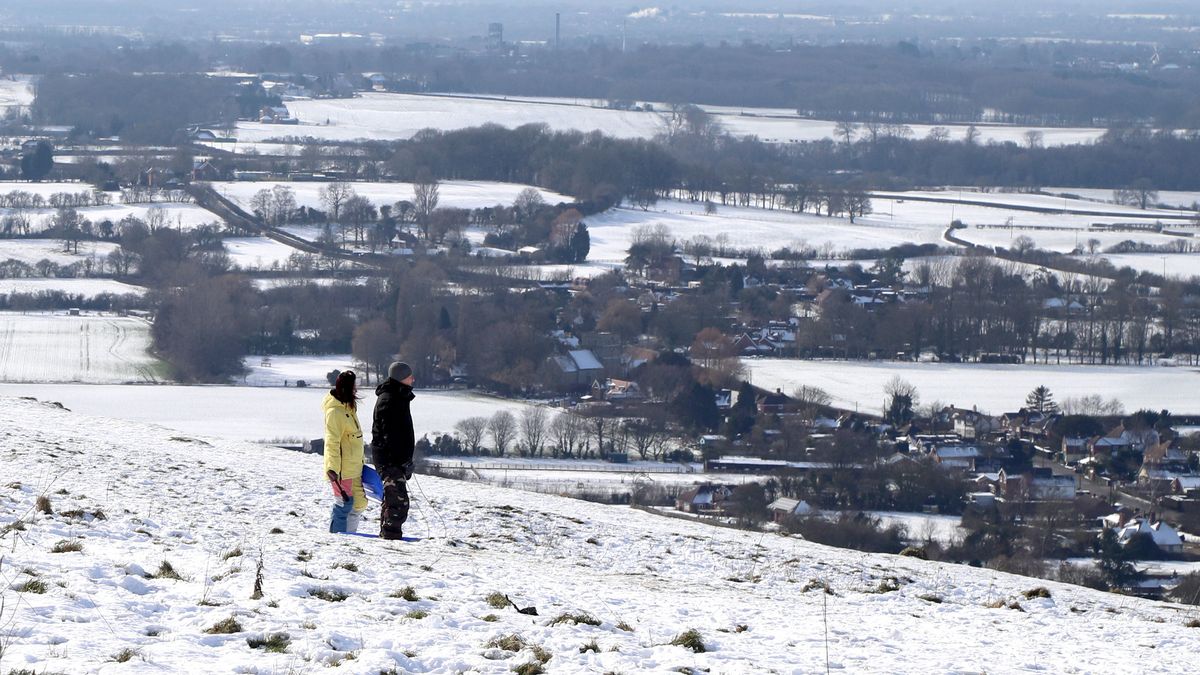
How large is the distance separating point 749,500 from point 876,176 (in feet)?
156

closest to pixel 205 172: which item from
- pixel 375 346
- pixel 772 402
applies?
pixel 375 346

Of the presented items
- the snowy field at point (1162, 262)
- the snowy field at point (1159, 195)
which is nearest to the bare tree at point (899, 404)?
the snowy field at point (1162, 262)

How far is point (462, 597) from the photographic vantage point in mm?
6730

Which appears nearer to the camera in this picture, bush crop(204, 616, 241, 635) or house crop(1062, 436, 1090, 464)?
bush crop(204, 616, 241, 635)

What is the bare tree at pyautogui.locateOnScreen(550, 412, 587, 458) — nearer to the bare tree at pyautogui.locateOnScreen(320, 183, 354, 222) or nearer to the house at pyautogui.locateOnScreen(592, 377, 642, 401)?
the house at pyautogui.locateOnScreen(592, 377, 642, 401)

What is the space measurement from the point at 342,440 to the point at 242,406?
19.4 metres

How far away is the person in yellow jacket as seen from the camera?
7.72m

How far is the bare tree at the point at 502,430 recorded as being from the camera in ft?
78.7

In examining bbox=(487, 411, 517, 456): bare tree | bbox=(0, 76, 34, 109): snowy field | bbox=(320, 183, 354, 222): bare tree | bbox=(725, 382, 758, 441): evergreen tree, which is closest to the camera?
bbox=(487, 411, 517, 456): bare tree

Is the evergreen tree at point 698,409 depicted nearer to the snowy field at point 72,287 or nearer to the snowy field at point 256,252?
the snowy field at point 72,287

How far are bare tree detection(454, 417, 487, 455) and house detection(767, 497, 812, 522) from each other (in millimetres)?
5763

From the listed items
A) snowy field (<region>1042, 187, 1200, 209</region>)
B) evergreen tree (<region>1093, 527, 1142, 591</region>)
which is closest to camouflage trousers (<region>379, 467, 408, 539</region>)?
evergreen tree (<region>1093, 527, 1142, 591</region>)

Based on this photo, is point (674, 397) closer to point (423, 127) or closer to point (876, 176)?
point (876, 176)

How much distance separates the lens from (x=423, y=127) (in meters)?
75.0
